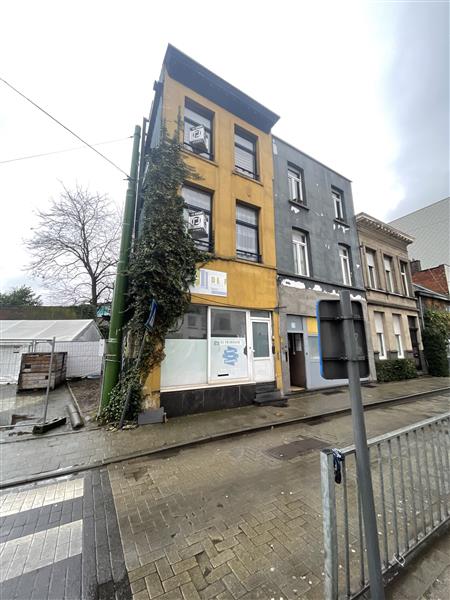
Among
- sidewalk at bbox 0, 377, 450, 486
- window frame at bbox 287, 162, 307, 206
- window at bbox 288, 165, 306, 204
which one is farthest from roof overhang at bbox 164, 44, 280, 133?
sidewalk at bbox 0, 377, 450, 486

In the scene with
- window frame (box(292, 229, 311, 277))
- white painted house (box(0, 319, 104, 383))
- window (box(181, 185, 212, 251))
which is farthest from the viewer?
white painted house (box(0, 319, 104, 383))

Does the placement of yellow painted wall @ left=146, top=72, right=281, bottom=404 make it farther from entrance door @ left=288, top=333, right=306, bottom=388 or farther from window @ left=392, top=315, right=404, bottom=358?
window @ left=392, top=315, right=404, bottom=358

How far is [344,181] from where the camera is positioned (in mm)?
Result: 13516

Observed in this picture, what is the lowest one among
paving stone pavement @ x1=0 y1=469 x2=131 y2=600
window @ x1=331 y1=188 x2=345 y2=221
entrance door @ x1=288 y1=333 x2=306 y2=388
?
paving stone pavement @ x1=0 y1=469 x2=131 y2=600

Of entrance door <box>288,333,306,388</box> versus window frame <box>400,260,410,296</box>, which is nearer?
entrance door <box>288,333,306,388</box>

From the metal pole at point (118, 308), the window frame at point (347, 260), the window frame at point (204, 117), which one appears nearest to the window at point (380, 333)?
the window frame at point (347, 260)

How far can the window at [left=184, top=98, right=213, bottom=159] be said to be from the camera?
28.1ft

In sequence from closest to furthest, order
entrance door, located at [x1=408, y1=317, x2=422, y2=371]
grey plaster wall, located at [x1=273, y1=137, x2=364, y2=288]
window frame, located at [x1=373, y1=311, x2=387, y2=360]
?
grey plaster wall, located at [x1=273, y1=137, x2=364, y2=288] → window frame, located at [x1=373, y1=311, x2=387, y2=360] → entrance door, located at [x1=408, y1=317, x2=422, y2=371]

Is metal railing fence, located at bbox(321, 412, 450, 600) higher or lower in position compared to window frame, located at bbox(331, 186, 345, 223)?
lower

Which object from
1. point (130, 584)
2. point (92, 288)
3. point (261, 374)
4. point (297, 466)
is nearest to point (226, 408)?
point (261, 374)

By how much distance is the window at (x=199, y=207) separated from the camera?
7.84 m

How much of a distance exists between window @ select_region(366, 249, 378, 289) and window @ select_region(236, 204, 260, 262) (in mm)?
8312

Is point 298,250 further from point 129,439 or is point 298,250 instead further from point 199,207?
point 129,439

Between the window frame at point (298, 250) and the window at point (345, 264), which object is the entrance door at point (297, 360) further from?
the window at point (345, 264)
